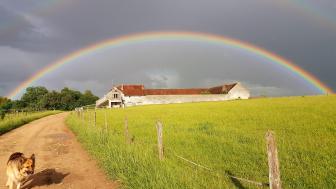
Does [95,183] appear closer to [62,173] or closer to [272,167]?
[62,173]

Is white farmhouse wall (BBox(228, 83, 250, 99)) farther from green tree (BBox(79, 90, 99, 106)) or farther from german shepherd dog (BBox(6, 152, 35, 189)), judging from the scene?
german shepherd dog (BBox(6, 152, 35, 189))

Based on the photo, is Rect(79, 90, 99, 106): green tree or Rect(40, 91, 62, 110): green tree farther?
Rect(79, 90, 99, 106): green tree

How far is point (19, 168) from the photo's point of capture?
852 cm

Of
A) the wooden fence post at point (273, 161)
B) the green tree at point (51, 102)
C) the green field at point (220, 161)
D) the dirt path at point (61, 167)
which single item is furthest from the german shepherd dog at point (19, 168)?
the green tree at point (51, 102)

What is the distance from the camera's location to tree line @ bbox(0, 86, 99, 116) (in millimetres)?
136000

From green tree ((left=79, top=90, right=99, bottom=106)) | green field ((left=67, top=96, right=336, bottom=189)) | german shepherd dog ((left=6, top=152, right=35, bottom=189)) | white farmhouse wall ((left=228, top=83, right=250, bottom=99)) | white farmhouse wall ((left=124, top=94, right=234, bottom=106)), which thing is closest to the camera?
green field ((left=67, top=96, right=336, bottom=189))

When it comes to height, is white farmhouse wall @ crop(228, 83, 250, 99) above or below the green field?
above

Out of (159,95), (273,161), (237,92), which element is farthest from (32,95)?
(273,161)

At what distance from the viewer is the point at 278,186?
18.5ft

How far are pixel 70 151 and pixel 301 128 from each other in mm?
12247

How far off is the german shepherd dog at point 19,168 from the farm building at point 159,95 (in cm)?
8964

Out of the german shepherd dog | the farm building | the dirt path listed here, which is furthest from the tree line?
the german shepherd dog

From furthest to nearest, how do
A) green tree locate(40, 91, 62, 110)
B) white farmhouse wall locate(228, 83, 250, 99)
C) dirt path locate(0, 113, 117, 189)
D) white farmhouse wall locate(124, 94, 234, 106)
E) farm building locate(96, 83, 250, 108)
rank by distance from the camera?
green tree locate(40, 91, 62, 110), white farmhouse wall locate(228, 83, 250, 99), farm building locate(96, 83, 250, 108), white farmhouse wall locate(124, 94, 234, 106), dirt path locate(0, 113, 117, 189)

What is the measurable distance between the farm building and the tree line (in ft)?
112
